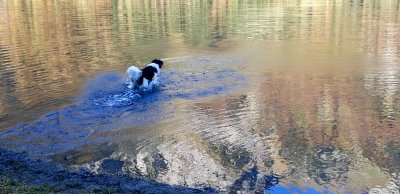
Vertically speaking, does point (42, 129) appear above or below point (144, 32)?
below

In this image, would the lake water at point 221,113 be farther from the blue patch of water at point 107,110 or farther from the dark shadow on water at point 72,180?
the dark shadow on water at point 72,180

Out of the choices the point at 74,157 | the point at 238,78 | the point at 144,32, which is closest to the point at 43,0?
the point at 144,32


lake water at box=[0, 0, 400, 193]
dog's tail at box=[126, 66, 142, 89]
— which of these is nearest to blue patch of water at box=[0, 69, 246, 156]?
lake water at box=[0, 0, 400, 193]

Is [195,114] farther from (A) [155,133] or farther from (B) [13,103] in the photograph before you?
(B) [13,103]

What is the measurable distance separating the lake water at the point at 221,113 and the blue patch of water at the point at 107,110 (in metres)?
0.04

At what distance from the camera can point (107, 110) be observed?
12.6m

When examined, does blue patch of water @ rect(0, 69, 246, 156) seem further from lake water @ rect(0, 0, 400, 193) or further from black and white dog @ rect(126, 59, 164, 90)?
black and white dog @ rect(126, 59, 164, 90)

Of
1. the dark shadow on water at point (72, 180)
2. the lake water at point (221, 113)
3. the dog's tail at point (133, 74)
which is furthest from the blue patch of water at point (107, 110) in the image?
the dark shadow on water at point (72, 180)

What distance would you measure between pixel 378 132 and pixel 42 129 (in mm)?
8399

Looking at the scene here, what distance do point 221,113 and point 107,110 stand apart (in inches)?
129

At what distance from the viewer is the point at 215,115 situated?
12.3 meters

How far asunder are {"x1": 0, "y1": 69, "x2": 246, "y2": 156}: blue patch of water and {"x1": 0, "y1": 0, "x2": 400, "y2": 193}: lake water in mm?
38

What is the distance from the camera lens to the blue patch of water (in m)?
10.2

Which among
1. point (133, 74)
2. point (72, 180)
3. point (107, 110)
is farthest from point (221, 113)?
point (72, 180)
